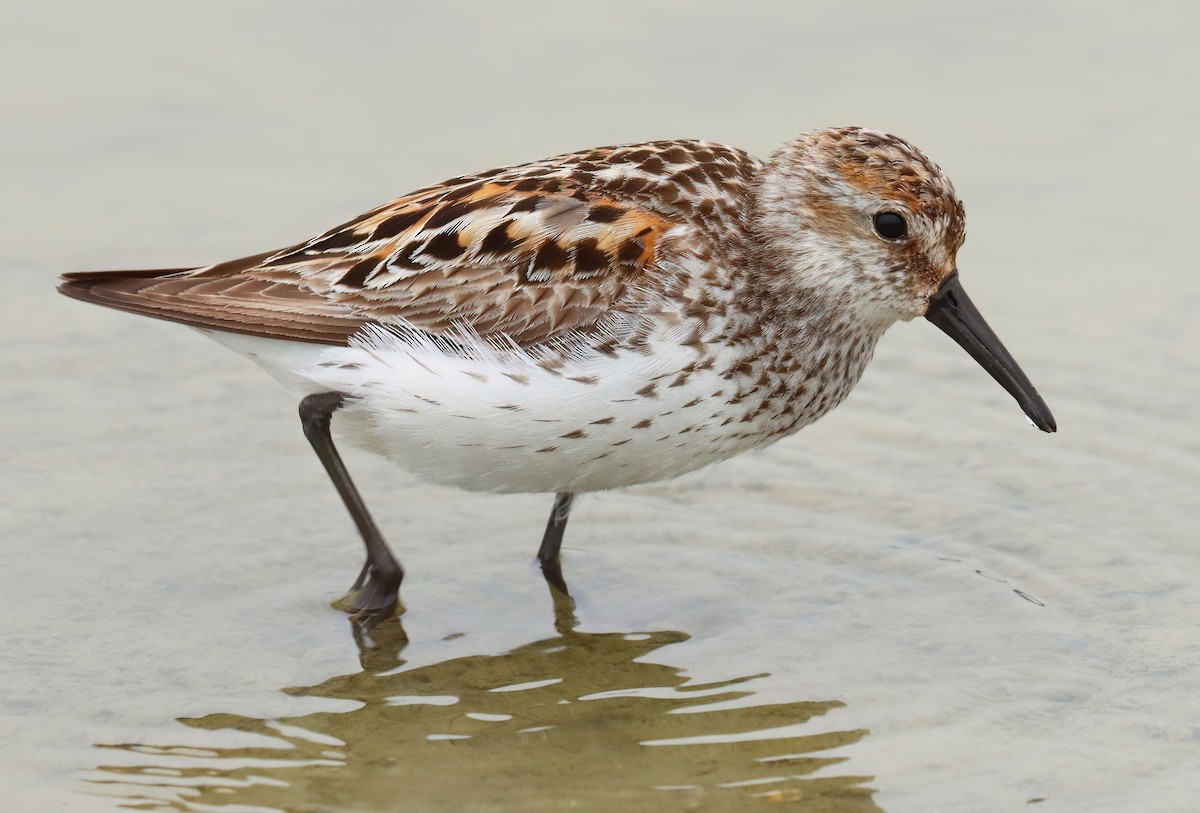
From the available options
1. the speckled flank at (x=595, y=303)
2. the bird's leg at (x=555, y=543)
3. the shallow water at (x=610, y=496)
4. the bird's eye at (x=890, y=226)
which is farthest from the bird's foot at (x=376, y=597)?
the bird's eye at (x=890, y=226)

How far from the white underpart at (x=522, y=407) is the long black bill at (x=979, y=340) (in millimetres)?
1231

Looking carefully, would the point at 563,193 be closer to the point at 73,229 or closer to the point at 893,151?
the point at 893,151

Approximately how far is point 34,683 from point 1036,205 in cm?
807

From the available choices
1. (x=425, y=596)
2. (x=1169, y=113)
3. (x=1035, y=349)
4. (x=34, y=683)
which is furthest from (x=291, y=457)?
(x=1169, y=113)

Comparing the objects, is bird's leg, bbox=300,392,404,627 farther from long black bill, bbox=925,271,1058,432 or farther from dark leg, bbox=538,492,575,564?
long black bill, bbox=925,271,1058,432

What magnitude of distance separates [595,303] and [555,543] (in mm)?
1674

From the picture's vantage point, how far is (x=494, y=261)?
8.45 meters

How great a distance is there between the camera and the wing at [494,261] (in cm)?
830

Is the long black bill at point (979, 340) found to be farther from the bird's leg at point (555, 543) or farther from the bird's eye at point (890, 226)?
the bird's leg at point (555, 543)

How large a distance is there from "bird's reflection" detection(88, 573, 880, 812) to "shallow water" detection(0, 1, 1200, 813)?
22 mm

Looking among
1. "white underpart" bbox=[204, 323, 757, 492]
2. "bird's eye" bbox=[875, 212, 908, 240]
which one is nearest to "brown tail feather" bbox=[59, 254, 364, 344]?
"white underpart" bbox=[204, 323, 757, 492]

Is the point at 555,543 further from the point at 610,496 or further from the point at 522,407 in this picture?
the point at 522,407

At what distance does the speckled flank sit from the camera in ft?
26.7

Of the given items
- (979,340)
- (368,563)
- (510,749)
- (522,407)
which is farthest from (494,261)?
(979,340)
